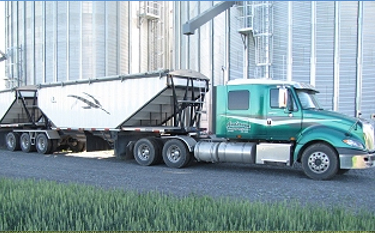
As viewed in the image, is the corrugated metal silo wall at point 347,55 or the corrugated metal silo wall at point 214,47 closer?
the corrugated metal silo wall at point 347,55

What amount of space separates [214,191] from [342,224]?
4080 millimetres

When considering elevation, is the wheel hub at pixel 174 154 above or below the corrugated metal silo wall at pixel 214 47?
below

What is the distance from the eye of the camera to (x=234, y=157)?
36.1 ft

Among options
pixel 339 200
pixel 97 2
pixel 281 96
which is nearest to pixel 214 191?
pixel 339 200

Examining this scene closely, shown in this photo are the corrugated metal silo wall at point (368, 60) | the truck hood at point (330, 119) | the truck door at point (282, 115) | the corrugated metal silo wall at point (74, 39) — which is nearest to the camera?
the truck hood at point (330, 119)

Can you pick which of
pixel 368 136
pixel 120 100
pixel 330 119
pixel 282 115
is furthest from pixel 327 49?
pixel 120 100

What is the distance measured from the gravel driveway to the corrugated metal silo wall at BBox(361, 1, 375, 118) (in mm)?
3551

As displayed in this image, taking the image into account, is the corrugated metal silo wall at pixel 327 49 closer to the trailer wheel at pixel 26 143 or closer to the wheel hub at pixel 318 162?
the wheel hub at pixel 318 162

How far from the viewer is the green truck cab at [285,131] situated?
9508 mm

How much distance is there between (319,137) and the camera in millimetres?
9656

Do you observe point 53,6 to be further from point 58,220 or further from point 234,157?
point 58,220

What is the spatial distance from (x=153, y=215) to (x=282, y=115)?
658 cm

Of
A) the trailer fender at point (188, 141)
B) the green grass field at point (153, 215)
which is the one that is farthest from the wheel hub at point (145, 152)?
the green grass field at point (153, 215)

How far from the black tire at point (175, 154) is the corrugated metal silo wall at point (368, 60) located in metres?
7.22
